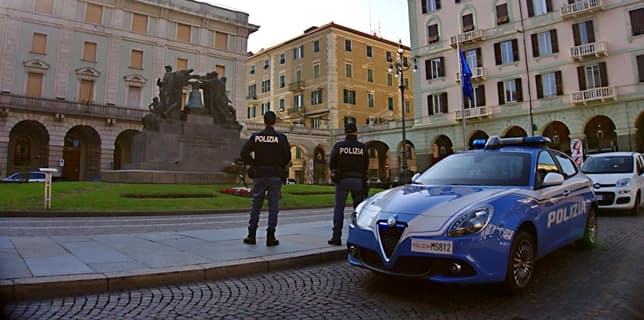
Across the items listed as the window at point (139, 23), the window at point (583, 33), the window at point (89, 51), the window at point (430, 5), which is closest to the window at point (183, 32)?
the window at point (139, 23)

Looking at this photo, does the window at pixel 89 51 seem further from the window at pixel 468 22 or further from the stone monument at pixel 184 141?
the window at pixel 468 22

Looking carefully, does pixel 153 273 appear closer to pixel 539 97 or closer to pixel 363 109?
pixel 539 97

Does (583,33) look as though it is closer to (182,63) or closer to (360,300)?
(360,300)

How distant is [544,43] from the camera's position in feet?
102

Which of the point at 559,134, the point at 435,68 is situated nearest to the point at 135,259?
the point at 559,134

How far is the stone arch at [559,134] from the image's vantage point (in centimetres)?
3188

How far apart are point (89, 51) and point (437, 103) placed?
1335 inches

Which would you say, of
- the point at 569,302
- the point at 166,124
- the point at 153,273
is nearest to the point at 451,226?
the point at 569,302

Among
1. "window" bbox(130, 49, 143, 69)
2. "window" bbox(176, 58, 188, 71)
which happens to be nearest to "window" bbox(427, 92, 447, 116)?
"window" bbox(176, 58, 188, 71)

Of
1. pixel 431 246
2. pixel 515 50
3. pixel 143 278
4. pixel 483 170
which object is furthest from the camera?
pixel 515 50

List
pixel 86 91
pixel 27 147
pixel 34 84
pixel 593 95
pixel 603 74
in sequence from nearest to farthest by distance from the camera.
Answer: pixel 593 95 < pixel 603 74 < pixel 34 84 < pixel 27 147 < pixel 86 91

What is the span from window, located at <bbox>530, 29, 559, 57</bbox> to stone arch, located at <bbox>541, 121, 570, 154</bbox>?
5673mm

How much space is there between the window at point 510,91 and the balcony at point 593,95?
3.97m

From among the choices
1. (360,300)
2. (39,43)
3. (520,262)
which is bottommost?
(360,300)
